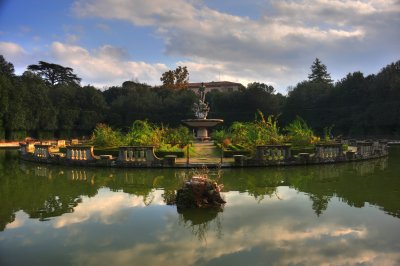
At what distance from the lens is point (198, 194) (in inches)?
368

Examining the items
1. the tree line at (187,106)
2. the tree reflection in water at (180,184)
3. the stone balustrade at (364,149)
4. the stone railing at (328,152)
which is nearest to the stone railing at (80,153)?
the tree reflection in water at (180,184)

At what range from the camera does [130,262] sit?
610 centimetres

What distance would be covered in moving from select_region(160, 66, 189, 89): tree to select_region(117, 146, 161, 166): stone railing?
197ft

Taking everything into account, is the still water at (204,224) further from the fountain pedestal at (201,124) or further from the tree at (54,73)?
the tree at (54,73)

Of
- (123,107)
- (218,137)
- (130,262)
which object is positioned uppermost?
(123,107)

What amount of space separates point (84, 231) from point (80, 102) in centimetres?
5214

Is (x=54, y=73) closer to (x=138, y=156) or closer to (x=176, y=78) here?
(x=176, y=78)

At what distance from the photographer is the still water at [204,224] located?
634 cm

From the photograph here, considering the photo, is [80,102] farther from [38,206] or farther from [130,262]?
[130,262]

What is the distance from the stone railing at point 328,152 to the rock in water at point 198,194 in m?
10.9

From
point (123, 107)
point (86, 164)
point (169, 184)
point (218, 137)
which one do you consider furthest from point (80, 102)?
point (169, 184)

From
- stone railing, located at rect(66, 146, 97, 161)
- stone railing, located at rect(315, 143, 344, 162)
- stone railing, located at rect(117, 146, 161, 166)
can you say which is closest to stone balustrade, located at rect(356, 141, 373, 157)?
stone railing, located at rect(315, 143, 344, 162)

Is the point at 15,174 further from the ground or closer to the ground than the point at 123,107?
closer to the ground

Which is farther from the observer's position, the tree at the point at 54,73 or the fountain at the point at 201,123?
the tree at the point at 54,73
